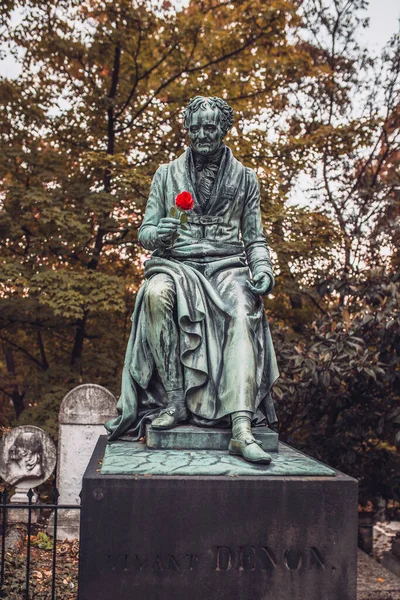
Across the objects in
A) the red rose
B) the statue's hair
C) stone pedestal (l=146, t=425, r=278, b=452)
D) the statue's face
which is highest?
the statue's hair

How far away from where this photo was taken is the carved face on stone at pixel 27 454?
7.39 meters

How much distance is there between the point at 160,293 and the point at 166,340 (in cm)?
29

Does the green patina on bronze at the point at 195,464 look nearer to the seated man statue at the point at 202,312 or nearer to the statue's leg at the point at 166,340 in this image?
the seated man statue at the point at 202,312

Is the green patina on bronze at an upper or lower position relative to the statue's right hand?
lower

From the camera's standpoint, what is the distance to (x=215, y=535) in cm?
288

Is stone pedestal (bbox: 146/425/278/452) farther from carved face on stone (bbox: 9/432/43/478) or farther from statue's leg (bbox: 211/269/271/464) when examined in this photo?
carved face on stone (bbox: 9/432/43/478)

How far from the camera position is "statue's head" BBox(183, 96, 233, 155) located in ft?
13.3

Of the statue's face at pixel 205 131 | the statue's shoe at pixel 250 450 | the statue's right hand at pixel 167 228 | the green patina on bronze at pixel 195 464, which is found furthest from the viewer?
the statue's face at pixel 205 131

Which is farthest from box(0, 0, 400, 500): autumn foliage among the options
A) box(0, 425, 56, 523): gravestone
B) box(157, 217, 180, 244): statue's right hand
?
box(157, 217, 180, 244): statue's right hand

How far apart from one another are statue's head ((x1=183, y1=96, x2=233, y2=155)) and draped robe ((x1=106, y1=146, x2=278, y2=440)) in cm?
20

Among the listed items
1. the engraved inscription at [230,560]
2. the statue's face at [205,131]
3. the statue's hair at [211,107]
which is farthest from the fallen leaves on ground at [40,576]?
the statue's hair at [211,107]

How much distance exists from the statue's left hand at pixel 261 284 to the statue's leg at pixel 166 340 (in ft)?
1.73

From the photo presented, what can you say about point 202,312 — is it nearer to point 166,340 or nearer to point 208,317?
point 208,317

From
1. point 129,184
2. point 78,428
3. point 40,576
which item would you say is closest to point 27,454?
point 78,428
